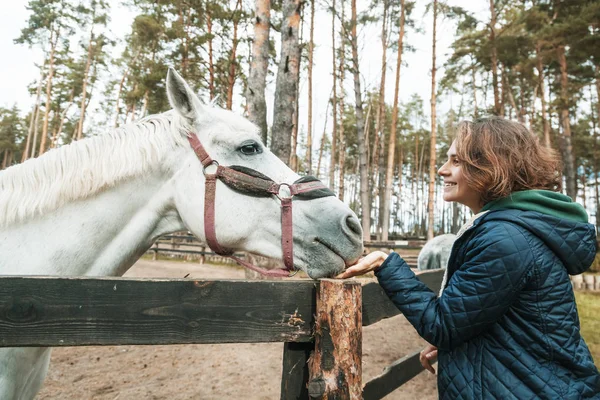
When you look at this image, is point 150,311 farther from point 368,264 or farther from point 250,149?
point 250,149

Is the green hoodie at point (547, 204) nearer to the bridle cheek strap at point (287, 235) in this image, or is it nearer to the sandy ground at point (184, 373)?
the bridle cheek strap at point (287, 235)

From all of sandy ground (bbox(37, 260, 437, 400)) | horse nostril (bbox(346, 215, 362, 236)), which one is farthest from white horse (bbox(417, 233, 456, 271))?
horse nostril (bbox(346, 215, 362, 236))

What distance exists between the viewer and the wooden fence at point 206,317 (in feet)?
3.45

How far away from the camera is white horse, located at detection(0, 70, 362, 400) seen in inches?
65.1

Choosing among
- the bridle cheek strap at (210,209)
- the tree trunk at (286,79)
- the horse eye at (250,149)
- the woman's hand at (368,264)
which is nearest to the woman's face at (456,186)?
the woman's hand at (368,264)

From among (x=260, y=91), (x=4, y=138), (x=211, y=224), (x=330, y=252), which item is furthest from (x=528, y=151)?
(x=4, y=138)

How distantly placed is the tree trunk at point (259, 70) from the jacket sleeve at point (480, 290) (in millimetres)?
4083

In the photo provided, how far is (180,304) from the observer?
47.4 inches

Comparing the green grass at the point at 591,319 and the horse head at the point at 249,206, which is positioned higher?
the horse head at the point at 249,206

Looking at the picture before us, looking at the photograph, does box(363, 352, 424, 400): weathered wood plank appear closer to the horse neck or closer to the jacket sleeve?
the jacket sleeve

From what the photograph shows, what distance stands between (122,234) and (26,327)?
33.0 inches

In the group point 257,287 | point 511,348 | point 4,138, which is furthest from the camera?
point 4,138

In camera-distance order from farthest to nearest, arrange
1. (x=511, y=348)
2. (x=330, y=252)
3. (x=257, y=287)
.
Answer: (x=330, y=252) → (x=257, y=287) → (x=511, y=348)

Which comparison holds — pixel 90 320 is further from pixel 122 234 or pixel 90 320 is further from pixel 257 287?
pixel 122 234
